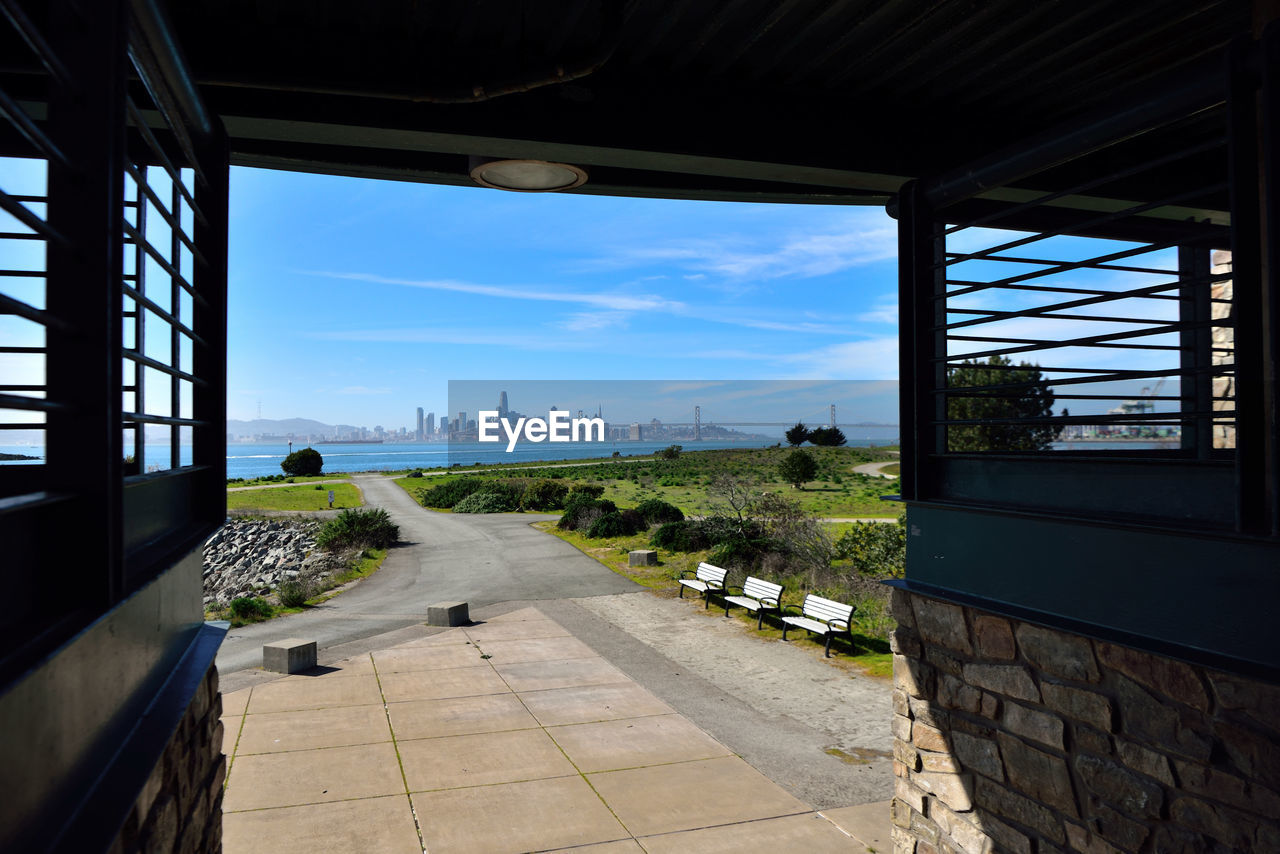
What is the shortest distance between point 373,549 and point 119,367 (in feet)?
66.5

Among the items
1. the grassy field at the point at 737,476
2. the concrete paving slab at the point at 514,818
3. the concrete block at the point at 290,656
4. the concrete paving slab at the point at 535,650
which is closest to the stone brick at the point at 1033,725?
the concrete paving slab at the point at 514,818

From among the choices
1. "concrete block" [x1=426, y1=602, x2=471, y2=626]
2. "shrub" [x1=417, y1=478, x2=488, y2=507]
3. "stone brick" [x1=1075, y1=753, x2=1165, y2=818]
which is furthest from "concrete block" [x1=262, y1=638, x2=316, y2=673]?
"shrub" [x1=417, y1=478, x2=488, y2=507]

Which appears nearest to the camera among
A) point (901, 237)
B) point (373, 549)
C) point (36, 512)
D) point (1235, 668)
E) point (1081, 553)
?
point (36, 512)

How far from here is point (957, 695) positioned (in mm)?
4441

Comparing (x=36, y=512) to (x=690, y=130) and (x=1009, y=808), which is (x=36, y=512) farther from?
(x=1009, y=808)

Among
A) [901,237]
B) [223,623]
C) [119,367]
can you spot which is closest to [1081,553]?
[901,237]

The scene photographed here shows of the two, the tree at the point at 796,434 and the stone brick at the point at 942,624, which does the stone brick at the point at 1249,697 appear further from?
the tree at the point at 796,434

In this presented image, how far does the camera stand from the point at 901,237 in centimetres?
492

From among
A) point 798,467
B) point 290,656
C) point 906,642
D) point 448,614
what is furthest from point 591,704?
point 798,467

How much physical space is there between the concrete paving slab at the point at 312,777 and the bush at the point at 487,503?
2463cm

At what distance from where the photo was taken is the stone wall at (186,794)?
2.19m

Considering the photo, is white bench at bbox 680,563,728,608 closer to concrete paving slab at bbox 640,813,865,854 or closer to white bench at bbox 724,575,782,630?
white bench at bbox 724,575,782,630

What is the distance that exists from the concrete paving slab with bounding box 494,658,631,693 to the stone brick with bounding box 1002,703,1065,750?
621cm

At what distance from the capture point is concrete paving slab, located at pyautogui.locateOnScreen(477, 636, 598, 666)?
10.7 metres
